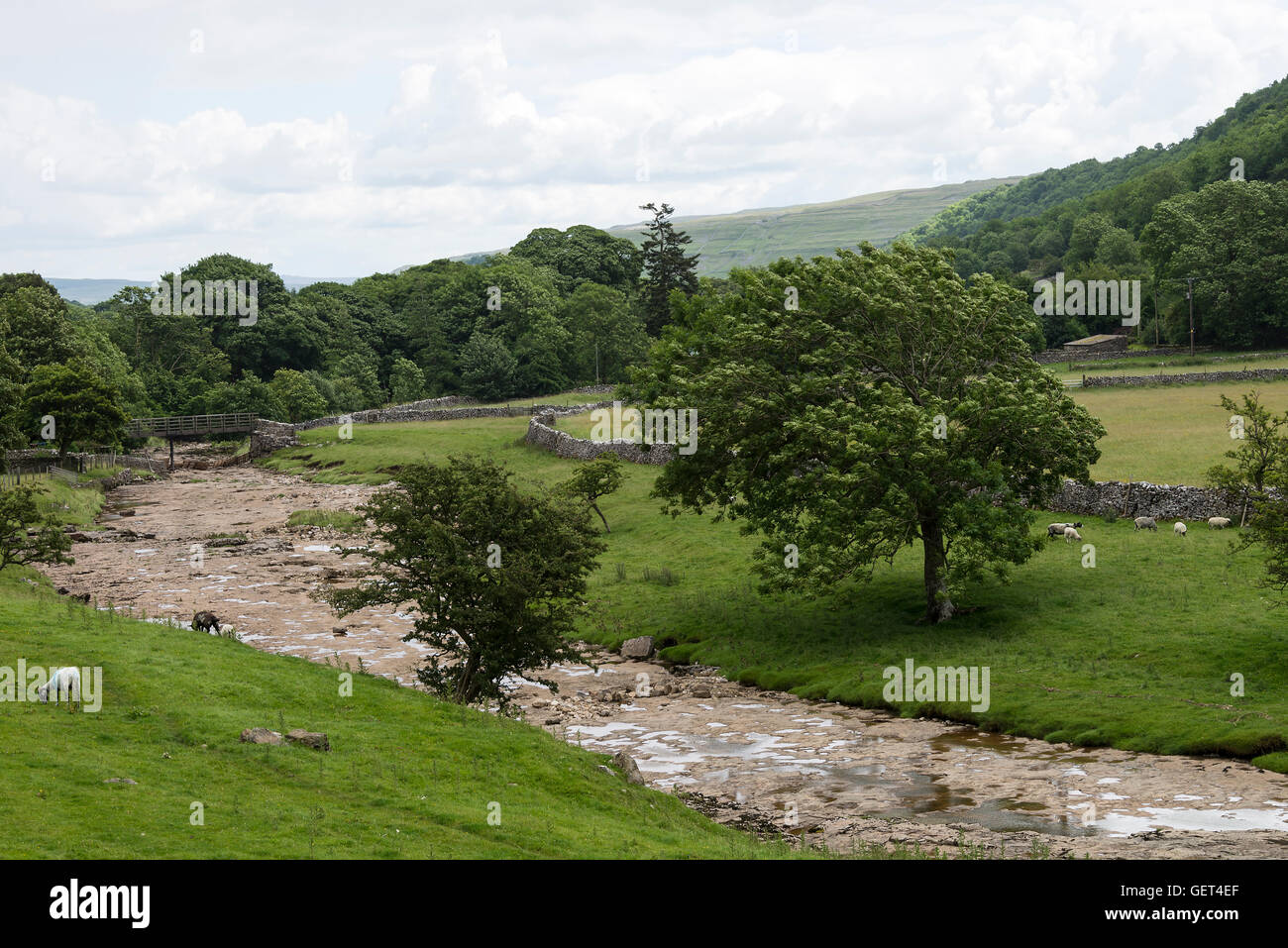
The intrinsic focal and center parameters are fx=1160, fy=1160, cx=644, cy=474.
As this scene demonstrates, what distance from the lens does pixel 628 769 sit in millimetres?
26516

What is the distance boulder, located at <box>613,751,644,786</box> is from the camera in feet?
86.2

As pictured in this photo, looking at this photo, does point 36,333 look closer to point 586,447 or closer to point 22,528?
point 586,447

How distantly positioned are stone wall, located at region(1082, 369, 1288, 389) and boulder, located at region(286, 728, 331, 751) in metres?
78.6

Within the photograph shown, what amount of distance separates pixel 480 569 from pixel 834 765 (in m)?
10.7

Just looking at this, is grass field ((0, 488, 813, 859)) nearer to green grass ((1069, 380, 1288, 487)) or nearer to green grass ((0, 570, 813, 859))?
green grass ((0, 570, 813, 859))

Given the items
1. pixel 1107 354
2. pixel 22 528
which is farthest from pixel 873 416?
pixel 1107 354

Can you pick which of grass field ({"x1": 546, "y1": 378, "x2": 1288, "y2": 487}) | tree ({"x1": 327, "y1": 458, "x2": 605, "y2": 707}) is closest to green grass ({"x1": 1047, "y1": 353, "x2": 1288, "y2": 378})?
grass field ({"x1": 546, "y1": 378, "x2": 1288, "y2": 487})

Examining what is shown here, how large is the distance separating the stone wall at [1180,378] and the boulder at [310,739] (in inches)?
3095

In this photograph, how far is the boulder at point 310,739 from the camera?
23656 millimetres

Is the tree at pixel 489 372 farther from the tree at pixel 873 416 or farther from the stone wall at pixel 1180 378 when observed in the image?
the tree at pixel 873 416

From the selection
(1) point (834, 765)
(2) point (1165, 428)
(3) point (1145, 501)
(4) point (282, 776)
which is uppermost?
(2) point (1165, 428)

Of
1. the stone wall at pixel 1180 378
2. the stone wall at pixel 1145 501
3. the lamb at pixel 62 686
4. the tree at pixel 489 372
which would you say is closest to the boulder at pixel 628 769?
the lamb at pixel 62 686
